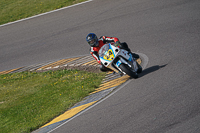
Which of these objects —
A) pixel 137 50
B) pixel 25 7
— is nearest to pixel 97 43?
pixel 137 50

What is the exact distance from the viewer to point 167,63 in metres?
9.27

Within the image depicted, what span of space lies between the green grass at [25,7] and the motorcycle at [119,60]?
878 cm

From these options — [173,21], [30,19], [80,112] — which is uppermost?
[30,19]

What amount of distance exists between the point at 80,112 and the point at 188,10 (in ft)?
23.9

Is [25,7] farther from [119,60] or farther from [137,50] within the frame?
[119,60]

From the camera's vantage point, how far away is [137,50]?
11.0 metres

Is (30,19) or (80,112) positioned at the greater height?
(30,19)

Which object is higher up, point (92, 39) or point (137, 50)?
point (92, 39)

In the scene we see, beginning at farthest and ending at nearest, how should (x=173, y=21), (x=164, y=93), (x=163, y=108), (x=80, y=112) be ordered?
1. (x=173, y=21)
2. (x=80, y=112)
3. (x=164, y=93)
4. (x=163, y=108)

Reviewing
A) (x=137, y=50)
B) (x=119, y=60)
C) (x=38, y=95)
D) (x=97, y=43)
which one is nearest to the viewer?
(x=119, y=60)

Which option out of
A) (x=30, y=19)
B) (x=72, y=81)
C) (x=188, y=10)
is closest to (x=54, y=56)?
(x=72, y=81)


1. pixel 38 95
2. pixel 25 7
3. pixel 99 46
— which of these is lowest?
pixel 38 95

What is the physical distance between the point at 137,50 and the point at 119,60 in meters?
2.25

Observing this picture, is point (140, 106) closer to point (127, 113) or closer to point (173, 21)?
point (127, 113)
